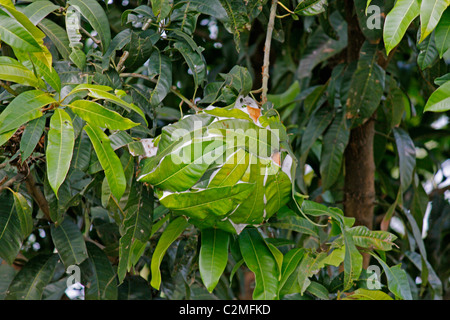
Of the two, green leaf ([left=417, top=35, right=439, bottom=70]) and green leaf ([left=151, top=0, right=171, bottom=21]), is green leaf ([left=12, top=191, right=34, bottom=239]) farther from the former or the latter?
green leaf ([left=417, top=35, right=439, bottom=70])

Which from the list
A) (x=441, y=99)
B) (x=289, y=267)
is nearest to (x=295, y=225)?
(x=289, y=267)

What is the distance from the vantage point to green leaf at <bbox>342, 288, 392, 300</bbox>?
85 centimetres

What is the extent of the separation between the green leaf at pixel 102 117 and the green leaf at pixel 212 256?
205mm

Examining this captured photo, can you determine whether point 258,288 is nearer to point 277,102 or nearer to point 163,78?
point 163,78

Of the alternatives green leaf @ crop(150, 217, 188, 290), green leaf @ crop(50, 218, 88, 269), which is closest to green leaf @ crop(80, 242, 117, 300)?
green leaf @ crop(50, 218, 88, 269)

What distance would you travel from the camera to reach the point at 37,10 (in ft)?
2.76

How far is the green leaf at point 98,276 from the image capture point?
1.06 m

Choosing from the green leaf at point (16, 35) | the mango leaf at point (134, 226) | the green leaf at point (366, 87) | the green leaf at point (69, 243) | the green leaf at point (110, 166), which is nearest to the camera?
the green leaf at point (16, 35)

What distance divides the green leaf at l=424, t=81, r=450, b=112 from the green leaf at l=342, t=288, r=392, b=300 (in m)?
0.31

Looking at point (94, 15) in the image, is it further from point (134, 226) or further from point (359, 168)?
point (359, 168)

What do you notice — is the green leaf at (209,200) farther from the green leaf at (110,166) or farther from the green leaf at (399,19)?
the green leaf at (399,19)

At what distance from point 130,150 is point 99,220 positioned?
593mm

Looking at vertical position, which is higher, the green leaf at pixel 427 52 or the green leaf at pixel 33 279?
the green leaf at pixel 427 52

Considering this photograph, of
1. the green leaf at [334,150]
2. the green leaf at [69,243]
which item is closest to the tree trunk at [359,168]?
the green leaf at [334,150]
